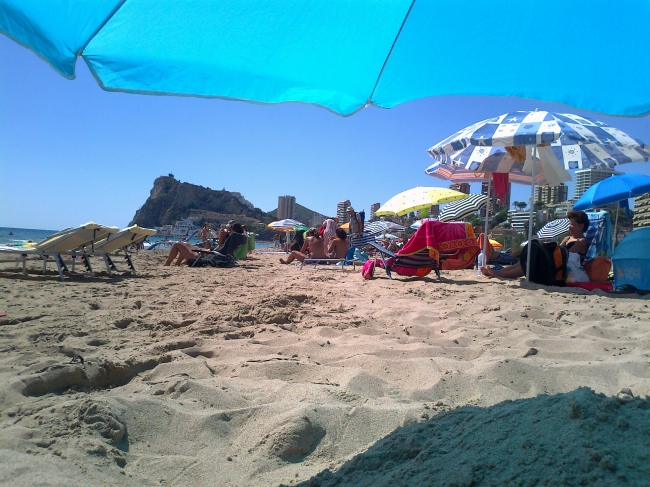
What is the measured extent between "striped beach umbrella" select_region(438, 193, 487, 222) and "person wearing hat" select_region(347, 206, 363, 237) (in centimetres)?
350

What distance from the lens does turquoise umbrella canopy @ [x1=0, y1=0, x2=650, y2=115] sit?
5.45ft

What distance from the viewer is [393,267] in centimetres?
675

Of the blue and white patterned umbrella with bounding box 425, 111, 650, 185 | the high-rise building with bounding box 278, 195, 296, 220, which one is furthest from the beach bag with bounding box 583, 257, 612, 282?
the high-rise building with bounding box 278, 195, 296, 220

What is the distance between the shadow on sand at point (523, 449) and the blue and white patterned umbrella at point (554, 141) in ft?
13.0

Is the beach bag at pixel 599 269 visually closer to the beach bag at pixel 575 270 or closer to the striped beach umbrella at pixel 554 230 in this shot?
the beach bag at pixel 575 270

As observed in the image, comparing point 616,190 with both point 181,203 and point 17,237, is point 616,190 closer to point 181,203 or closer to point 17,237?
point 17,237

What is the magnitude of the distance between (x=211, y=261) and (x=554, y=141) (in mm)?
6220

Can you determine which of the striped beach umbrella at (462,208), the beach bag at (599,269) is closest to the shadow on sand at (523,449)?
the beach bag at (599,269)

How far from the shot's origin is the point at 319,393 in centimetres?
198

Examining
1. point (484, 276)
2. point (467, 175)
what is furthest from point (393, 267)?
point (467, 175)

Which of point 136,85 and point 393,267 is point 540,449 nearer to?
point 136,85

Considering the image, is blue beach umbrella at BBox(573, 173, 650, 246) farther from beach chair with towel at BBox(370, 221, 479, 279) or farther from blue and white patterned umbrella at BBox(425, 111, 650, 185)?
beach chair with towel at BBox(370, 221, 479, 279)

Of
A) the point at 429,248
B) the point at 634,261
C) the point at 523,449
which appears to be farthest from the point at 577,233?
the point at 523,449

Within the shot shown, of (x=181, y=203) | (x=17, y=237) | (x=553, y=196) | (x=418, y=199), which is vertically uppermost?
(x=181, y=203)
